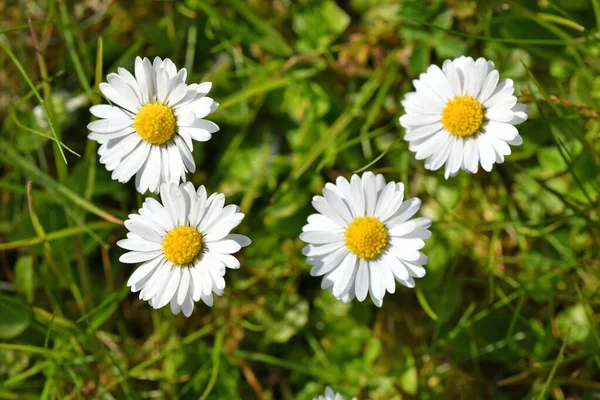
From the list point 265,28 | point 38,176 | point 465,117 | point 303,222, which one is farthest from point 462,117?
point 38,176

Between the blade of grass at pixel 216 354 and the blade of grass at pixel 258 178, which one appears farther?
Result: the blade of grass at pixel 258 178

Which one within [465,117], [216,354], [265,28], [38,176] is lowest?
[216,354]

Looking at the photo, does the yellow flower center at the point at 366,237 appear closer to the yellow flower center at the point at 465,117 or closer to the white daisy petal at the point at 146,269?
the yellow flower center at the point at 465,117

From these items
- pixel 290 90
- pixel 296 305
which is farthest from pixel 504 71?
pixel 296 305

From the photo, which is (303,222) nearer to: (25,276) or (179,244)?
(179,244)

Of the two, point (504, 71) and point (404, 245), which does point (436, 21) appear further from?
point (404, 245)

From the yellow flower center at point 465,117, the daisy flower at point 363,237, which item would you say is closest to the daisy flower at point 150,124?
the daisy flower at point 363,237

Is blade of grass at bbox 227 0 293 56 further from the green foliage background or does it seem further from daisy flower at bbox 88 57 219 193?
daisy flower at bbox 88 57 219 193
